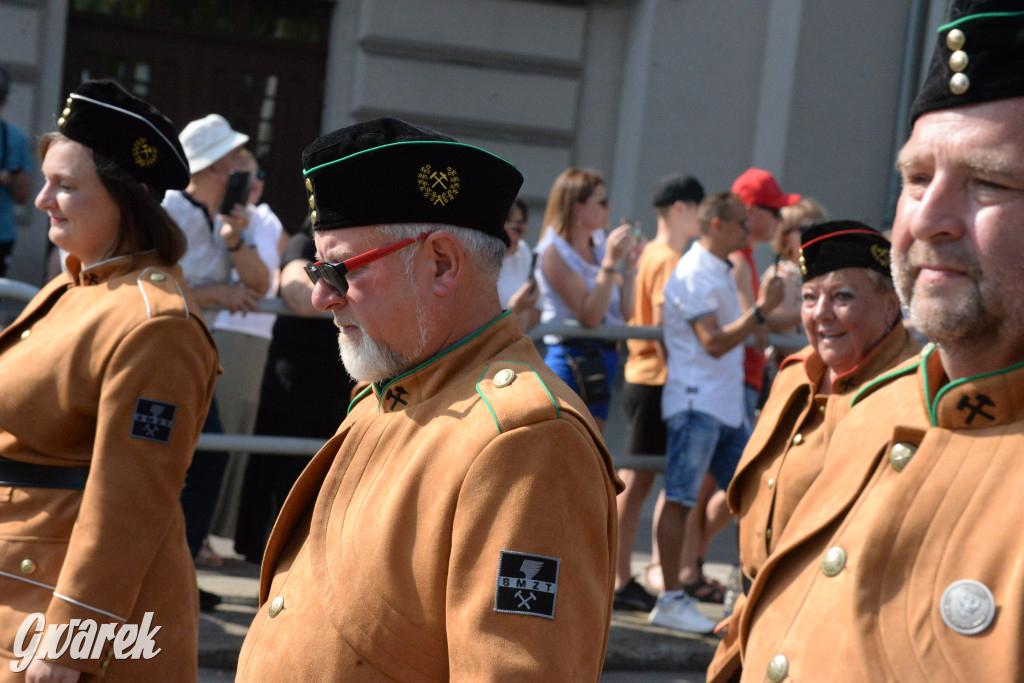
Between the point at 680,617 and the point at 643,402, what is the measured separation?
104cm

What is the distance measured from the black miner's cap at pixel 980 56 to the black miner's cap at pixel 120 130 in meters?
2.08

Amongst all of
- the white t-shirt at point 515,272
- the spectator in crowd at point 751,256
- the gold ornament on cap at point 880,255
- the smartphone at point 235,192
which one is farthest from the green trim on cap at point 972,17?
the white t-shirt at point 515,272

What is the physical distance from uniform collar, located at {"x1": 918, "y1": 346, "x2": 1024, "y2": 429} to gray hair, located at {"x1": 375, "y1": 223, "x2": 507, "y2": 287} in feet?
2.59

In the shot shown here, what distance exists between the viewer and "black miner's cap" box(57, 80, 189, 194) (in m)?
3.01

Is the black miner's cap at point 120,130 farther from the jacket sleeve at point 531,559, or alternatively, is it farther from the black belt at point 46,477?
the jacket sleeve at point 531,559

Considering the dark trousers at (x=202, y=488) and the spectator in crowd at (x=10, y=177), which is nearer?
the dark trousers at (x=202, y=488)

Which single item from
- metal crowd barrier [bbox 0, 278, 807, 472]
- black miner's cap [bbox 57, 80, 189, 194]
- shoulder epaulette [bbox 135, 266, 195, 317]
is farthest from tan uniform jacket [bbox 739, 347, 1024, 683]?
metal crowd barrier [bbox 0, 278, 807, 472]

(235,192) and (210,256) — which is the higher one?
(235,192)

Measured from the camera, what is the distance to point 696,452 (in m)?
5.34

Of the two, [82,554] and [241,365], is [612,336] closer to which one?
[241,365]

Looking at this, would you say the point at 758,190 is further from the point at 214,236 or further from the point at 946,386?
the point at 946,386

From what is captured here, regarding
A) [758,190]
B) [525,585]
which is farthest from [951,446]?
[758,190]

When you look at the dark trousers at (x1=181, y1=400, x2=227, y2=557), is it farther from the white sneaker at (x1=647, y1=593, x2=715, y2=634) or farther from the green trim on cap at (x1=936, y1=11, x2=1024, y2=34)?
the green trim on cap at (x1=936, y1=11, x2=1024, y2=34)

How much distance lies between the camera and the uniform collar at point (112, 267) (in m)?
2.97
